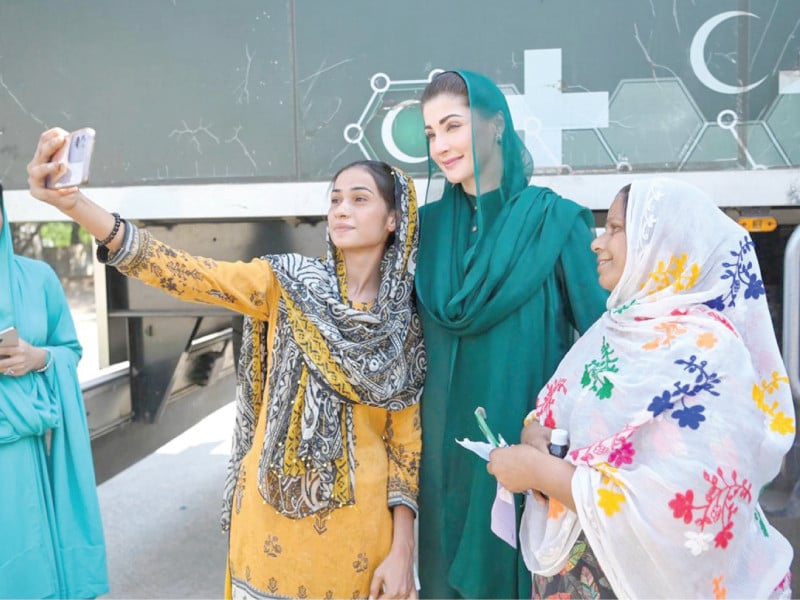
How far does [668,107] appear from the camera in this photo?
211cm

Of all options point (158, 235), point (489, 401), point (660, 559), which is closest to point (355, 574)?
point (489, 401)

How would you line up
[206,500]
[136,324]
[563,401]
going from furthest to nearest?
[206,500]
[136,324]
[563,401]

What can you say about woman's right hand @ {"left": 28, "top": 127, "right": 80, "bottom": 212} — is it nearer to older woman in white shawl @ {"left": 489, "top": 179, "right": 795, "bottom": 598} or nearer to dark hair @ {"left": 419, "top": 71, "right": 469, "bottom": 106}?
dark hair @ {"left": 419, "top": 71, "right": 469, "bottom": 106}

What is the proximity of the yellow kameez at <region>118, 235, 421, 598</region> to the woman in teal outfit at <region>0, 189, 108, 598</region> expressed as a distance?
0.82 meters

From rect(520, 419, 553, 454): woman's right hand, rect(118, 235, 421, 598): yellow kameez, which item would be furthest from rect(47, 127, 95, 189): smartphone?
rect(520, 419, 553, 454): woman's right hand

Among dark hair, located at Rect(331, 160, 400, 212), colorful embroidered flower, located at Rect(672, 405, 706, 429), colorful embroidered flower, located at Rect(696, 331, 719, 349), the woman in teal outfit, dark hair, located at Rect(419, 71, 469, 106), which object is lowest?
the woman in teal outfit

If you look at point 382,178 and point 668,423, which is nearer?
point 668,423

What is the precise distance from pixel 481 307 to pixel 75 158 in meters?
0.81

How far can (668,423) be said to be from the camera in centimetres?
108

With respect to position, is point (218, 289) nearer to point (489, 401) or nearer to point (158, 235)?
point (489, 401)

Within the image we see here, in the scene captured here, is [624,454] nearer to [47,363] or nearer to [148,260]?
[148,260]

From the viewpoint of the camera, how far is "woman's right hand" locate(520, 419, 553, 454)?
122 cm

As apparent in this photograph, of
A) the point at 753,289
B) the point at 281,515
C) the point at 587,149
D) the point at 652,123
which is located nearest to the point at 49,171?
the point at 281,515

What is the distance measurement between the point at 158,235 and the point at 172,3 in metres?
0.78
